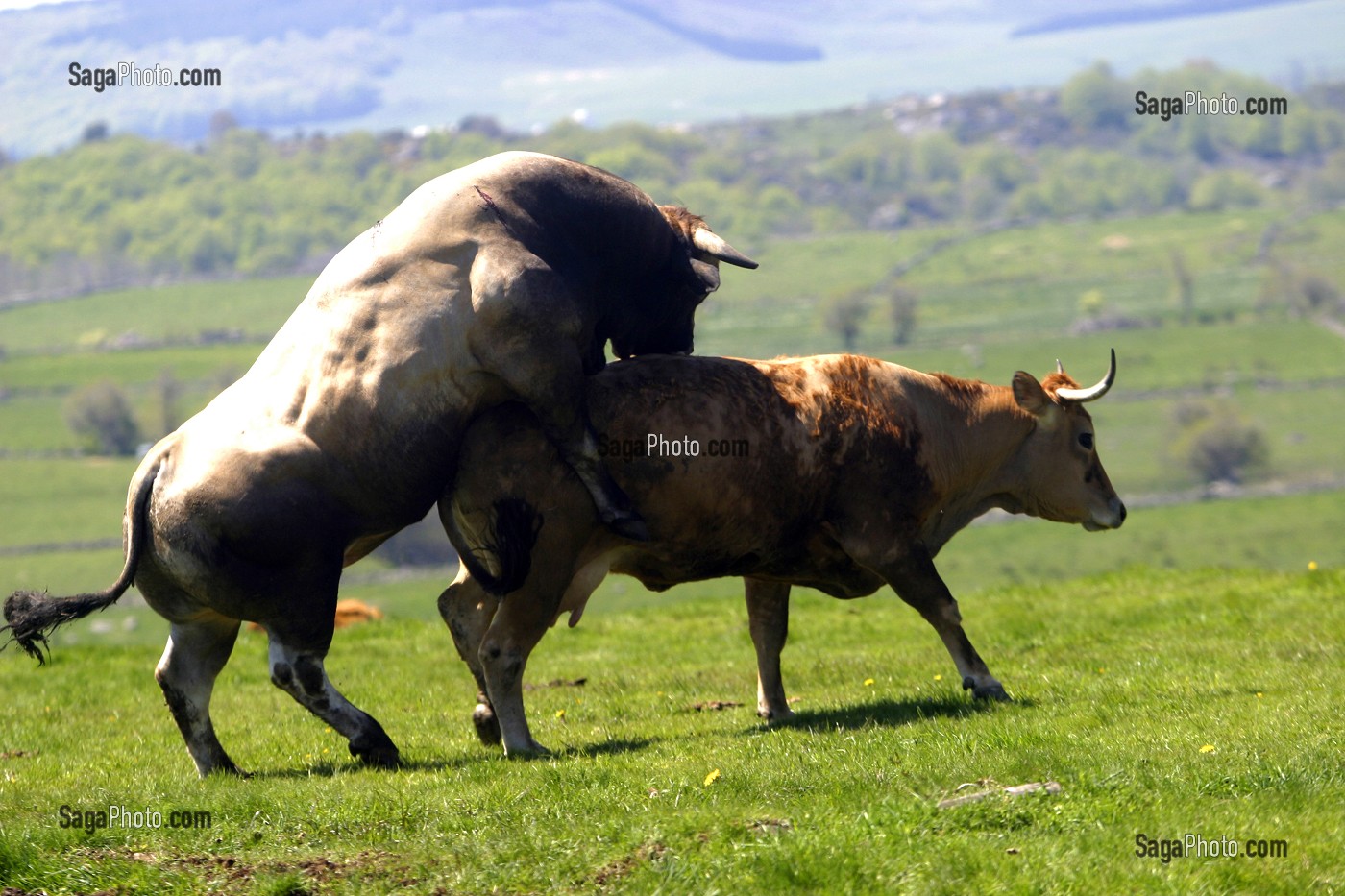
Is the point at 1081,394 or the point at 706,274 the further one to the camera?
the point at 1081,394

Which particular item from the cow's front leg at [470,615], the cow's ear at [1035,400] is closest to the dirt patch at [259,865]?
the cow's front leg at [470,615]

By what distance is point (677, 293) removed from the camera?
13383mm

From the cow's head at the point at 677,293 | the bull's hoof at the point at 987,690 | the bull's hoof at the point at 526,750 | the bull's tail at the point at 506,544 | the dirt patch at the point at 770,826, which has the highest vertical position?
the cow's head at the point at 677,293

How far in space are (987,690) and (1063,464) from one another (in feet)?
8.72

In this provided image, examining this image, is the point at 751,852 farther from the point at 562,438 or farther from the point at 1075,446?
the point at 1075,446

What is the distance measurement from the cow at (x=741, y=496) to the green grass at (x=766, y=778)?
832 millimetres

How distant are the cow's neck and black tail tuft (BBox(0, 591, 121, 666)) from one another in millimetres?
6452

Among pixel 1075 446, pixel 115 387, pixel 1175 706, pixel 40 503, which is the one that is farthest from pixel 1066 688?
pixel 115 387

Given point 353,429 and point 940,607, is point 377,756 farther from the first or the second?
point 940,607

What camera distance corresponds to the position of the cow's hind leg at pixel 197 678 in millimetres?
12078

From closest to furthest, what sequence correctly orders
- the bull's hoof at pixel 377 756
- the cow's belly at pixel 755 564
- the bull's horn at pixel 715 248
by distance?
the bull's hoof at pixel 377 756, the cow's belly at pixel 755 564, the bull's horn at pixel 715 248

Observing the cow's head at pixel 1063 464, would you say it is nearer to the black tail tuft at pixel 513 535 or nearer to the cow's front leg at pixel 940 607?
the cow's front leg at pixel 940 607

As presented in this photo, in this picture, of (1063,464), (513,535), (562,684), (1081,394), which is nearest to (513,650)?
(513,535)

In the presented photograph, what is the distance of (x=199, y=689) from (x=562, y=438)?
323 centimetres
